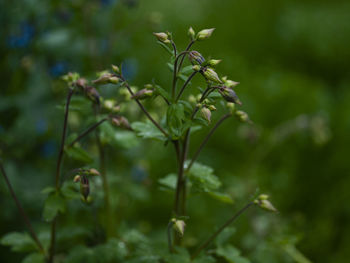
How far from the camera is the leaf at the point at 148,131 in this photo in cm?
99

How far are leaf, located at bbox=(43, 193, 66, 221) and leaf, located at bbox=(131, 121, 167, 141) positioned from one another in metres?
0.29

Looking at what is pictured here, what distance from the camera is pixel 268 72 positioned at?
2.60m

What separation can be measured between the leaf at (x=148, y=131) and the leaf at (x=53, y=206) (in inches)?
11.3

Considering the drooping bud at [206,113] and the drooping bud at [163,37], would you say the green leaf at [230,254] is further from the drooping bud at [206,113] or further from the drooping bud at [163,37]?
the drooping bud at [163,37]

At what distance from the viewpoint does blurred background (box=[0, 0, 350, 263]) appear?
1.70 m

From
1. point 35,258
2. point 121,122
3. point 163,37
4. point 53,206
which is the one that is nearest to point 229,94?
point 163,37

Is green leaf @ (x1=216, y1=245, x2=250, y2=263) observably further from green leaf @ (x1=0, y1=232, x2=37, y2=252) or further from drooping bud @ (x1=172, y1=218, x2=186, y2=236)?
green leaf @ (x1=0, y1=232, x2=37, y2=252)

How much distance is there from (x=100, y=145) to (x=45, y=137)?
81 cm

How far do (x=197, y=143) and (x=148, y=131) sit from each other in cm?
117

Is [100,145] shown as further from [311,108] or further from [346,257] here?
[311,108]

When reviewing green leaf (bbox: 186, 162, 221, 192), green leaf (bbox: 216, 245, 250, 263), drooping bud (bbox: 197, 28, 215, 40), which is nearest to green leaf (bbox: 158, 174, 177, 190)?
green leaf (bbox: 186, 162, 221, 192)

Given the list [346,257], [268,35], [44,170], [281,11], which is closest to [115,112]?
[44,170]

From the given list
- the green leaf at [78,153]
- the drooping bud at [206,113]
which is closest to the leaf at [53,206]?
the green leaf at [78,153]

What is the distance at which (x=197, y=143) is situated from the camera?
2178 millimetres
